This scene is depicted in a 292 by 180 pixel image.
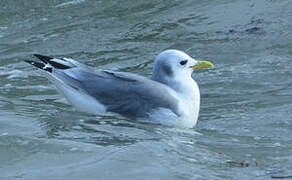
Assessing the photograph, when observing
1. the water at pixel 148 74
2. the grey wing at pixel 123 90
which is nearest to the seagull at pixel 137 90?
the grey wing at pixel 123 90

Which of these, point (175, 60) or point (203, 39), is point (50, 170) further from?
point (203, 39)

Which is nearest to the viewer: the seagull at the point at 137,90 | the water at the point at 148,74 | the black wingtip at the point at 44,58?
the water at the point at 148,74

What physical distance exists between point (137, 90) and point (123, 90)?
15 centimetres

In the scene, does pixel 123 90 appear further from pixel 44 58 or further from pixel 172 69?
pixel 44 58

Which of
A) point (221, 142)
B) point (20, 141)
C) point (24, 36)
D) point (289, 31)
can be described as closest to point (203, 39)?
point (289, 31)

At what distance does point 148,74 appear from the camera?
916 centimetres

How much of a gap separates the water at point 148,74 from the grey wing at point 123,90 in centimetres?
19

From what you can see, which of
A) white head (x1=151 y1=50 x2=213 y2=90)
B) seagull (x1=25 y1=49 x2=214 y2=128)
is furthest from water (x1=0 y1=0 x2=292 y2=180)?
white head (x1=151 y1=50 x2=213 y2=90)

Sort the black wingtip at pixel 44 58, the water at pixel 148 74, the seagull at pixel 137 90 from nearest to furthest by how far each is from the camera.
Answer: the water at pixel 148 74 < the seagull at pixel 137 90 < the black wingtip at pixel 44 58

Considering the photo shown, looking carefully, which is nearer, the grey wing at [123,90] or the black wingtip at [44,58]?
the grey wing at [123,90]

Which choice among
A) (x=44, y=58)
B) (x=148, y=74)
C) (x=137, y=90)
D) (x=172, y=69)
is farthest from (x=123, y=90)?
(x=148, y=74)

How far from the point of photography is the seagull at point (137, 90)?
6.82m

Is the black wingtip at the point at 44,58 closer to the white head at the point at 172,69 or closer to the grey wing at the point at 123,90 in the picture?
the grey wing at the point at 123,90

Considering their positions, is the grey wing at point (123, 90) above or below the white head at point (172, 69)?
below
